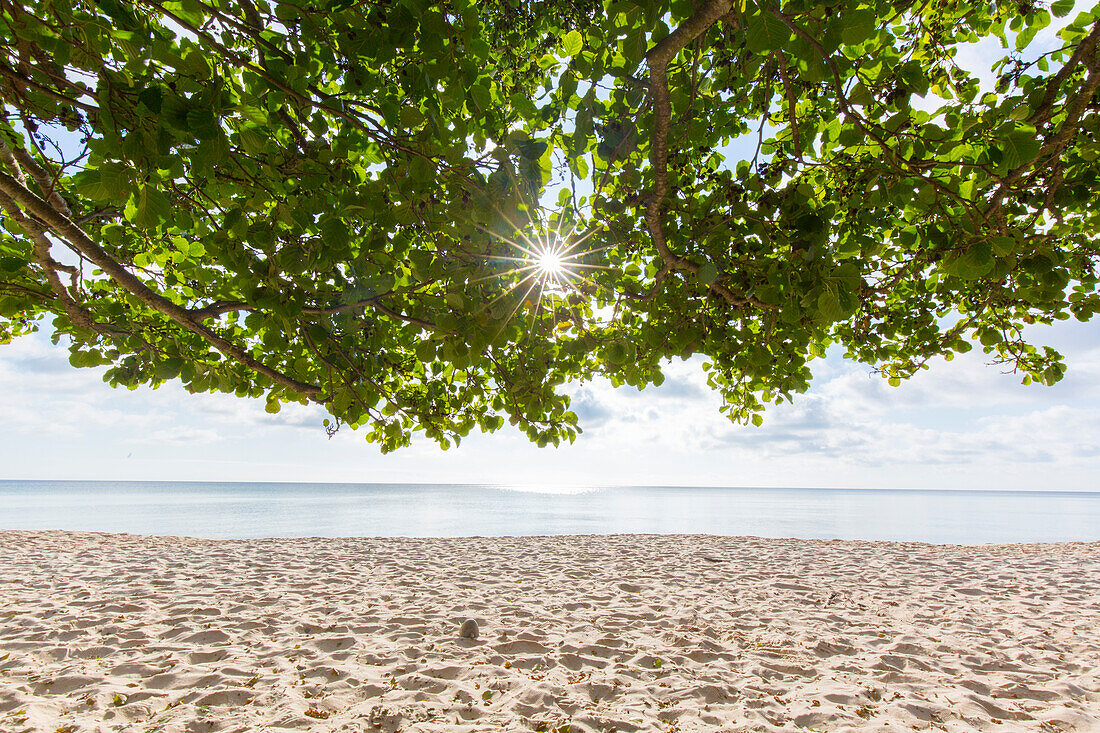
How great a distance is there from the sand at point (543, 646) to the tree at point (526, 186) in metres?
2.20

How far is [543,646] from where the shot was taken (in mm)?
5180

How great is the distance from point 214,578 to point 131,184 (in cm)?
884

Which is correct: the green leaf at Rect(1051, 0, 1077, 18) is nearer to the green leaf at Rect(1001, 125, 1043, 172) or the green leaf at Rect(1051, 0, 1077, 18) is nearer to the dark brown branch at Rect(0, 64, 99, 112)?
the green leaf at Rect(1001, 125, 1043, 172)

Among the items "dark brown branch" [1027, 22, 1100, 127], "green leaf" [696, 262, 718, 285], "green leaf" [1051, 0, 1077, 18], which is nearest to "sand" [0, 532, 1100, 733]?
"green leaf" [696, 262, 718, 285]

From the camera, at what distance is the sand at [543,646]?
12.3 ft

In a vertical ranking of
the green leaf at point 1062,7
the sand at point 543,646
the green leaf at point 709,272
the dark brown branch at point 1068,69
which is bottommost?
the sand at point 543,646

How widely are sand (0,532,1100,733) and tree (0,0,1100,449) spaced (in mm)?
2202

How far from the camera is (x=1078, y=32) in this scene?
2.48m

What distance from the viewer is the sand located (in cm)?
376

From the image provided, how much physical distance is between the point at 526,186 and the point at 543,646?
4813 mm

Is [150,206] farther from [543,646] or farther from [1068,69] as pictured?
[543,646]

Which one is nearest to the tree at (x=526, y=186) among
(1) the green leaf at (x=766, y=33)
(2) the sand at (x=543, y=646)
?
(1) the green leaf at (x=766, y=33)

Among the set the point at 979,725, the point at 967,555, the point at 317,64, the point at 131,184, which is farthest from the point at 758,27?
the point at 967,555

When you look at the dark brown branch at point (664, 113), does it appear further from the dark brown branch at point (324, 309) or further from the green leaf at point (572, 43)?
the dark brown branch at point (324, 309)
